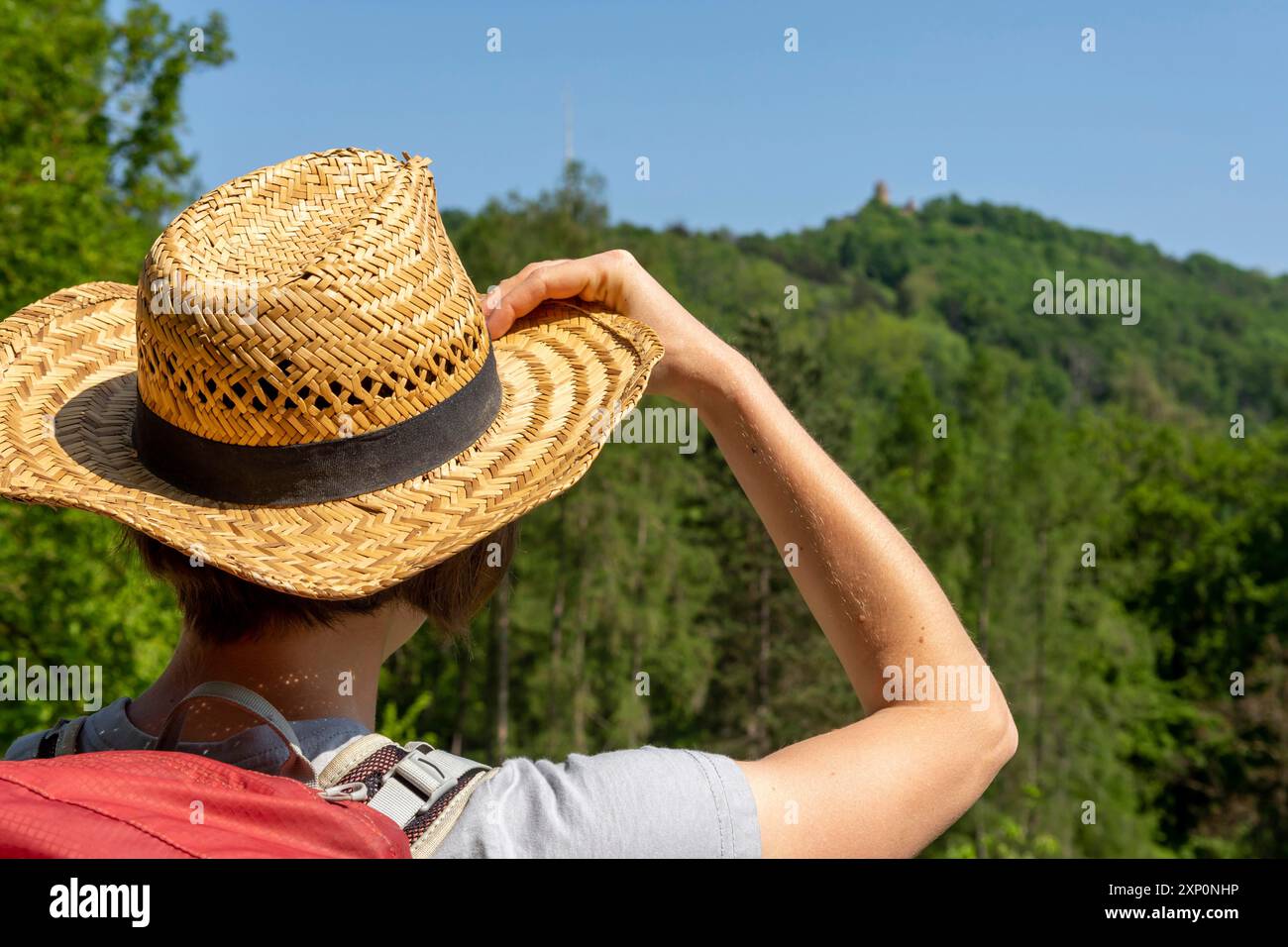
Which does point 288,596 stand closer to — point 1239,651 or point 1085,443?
point 1239,651

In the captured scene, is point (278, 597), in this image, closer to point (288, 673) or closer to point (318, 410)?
point (288, 673)

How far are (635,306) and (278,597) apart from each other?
72 cm

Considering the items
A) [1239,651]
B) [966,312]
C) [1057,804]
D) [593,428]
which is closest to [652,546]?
[1057,804]

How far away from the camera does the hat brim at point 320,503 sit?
61.1 inches

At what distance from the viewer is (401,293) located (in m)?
1.67

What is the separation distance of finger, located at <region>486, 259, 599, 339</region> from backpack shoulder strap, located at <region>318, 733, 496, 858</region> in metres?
0.85

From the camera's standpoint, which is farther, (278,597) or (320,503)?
(320,503)

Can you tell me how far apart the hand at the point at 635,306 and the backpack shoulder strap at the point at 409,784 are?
660mm

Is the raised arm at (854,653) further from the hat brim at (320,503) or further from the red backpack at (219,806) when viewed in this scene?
the red backpack at (219,806)

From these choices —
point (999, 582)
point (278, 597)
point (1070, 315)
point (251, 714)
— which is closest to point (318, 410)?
point (278, 597)

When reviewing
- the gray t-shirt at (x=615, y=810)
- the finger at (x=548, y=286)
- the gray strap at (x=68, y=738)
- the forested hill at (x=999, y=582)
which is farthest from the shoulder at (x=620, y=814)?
the forested hill at (x=999, y=582)

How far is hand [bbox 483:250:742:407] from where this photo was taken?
1730 millimetres

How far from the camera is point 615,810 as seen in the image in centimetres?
130

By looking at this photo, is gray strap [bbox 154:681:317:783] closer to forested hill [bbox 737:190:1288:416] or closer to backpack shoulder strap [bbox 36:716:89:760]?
backpack shoulder strap [bbox 36:716:89:760]
